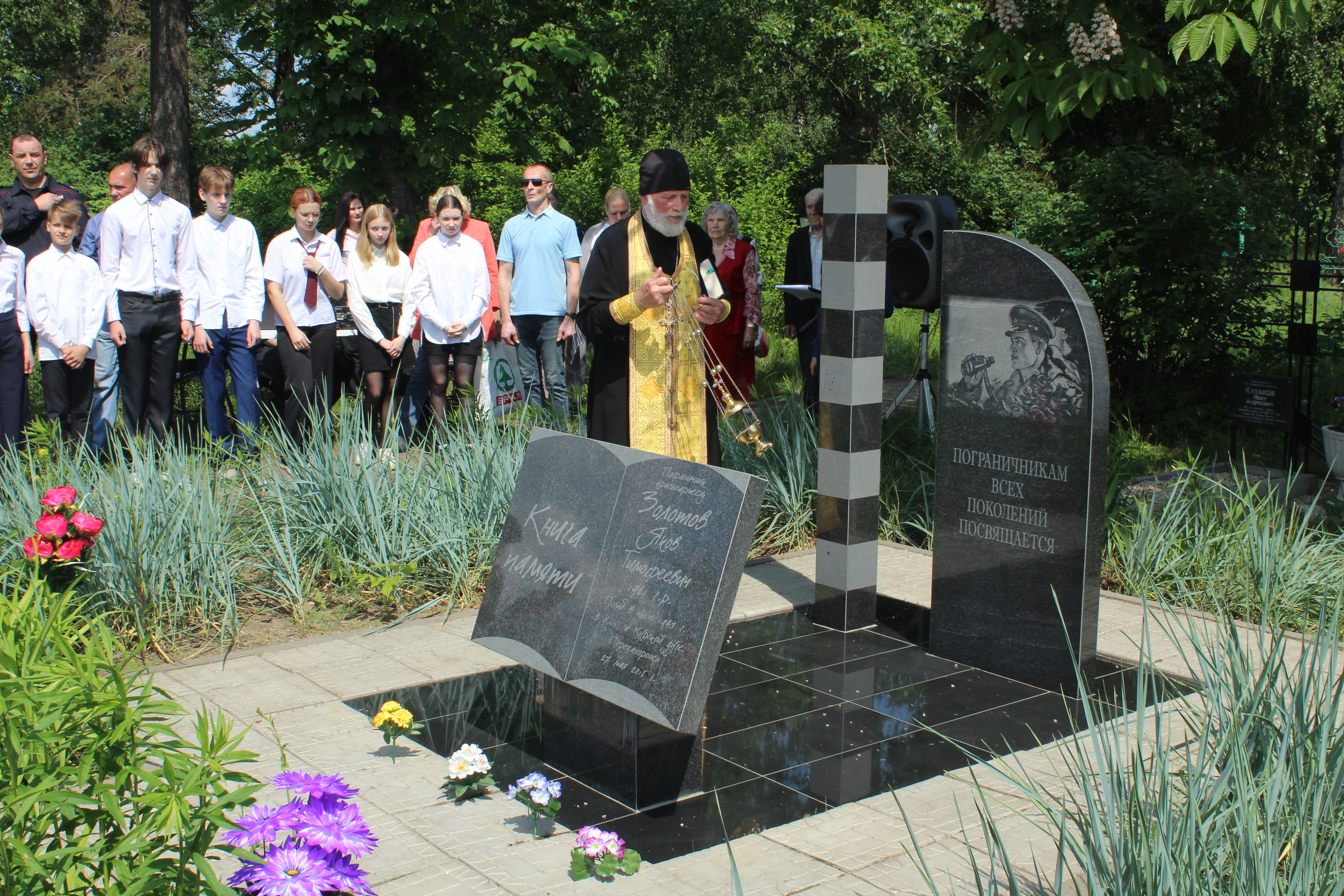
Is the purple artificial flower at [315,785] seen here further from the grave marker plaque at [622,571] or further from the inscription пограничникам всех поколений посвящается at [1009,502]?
the inscription пограничникам всех поколений посвящается at [1009,502]

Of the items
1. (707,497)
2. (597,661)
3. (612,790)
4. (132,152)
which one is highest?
(132,152)

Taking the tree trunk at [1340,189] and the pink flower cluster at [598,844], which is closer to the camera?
the pink flower cluster at [598,844]

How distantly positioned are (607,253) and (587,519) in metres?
1.70

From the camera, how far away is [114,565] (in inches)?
215

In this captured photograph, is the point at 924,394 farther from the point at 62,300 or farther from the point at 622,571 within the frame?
the point at 62,300

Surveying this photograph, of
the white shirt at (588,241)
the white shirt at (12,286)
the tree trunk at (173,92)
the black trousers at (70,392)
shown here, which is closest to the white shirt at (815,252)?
the white shirt at (588,241)

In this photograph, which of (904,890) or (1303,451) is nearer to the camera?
(904,890)

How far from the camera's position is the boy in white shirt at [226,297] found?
8.62 meters

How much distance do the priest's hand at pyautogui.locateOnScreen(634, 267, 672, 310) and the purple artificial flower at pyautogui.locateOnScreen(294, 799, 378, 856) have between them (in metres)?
3.19

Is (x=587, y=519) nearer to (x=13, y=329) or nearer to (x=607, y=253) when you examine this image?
(x=607, y=253)

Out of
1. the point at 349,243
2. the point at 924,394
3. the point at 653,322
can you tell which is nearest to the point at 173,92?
the point at 349,243

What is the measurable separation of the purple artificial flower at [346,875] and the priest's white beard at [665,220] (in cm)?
371

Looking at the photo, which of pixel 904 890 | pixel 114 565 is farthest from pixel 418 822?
pixel 114 565

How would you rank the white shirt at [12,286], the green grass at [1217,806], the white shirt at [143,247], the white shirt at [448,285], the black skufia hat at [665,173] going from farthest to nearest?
1. the white shirt at [448,285]
2. the white shirt at [143,247]
3. the white shirt at [12,286]
4. the black skufia hat at [665,173]
5. the green grass at [1217,806]
